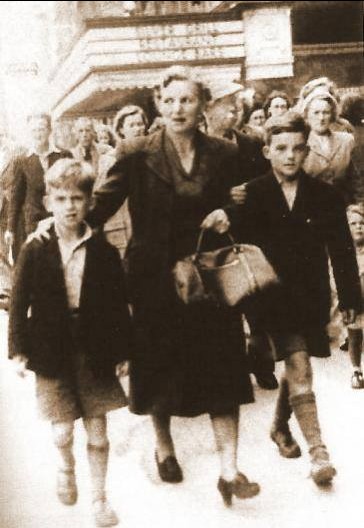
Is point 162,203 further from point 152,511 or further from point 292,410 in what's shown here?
point 152,511

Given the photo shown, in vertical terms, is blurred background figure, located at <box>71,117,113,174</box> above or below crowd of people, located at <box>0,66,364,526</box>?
above

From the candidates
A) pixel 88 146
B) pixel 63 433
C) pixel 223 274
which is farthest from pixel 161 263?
pixel 63 433

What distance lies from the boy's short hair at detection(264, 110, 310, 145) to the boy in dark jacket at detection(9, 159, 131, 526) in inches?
25.0

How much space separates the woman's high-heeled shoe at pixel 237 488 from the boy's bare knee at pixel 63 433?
0.54 metres

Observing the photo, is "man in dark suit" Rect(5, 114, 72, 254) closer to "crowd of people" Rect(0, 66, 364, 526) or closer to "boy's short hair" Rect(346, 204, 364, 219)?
"crowd of people" Rect(0, 66, 364, 526)

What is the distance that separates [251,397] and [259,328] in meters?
0.24

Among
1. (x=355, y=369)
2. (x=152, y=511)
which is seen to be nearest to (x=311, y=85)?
(x=355, y=369)

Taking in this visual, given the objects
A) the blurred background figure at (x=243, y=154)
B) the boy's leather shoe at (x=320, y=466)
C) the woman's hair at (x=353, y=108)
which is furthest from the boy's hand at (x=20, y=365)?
the woman's hair at (x=353, y=108)

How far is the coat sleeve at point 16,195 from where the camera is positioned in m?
2.79

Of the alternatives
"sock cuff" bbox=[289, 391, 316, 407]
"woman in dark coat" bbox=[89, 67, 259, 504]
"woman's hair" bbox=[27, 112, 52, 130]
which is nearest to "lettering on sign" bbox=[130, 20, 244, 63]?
"woman in dark coat" bbox=[89, 67, 259, 504]

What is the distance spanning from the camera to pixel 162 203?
8.93ft

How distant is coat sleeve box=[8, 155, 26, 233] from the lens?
9.16ft

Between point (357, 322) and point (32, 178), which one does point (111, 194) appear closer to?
point (32, 178)

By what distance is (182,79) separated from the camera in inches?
106
